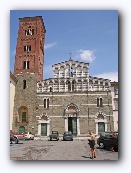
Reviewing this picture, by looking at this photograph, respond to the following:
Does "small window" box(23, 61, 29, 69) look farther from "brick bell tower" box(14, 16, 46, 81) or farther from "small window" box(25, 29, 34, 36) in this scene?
"small window" box(25, 29, 34, 36)

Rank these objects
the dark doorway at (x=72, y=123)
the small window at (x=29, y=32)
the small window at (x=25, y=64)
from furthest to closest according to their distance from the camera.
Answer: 1. the small window at (x=25, y=64)
2. the dark doorway at (x=72, y=123)
3. the small window at (x=29, y=32)

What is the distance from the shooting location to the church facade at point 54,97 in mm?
14852

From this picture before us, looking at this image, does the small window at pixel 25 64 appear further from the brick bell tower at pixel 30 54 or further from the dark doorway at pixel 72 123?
the dark doorway at pixel 72 123

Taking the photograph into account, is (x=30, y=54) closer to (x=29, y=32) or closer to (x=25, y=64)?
(x=25, y=64)

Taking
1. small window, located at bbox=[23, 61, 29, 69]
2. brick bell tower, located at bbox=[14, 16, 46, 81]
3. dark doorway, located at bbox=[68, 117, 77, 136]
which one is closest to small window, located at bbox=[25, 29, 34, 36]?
brick bell tower, located at bbox=[14, 16, 46, 81]

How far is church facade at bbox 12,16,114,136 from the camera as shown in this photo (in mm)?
14852

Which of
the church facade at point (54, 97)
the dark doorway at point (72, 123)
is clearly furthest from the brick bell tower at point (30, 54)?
the dark doorway at point (72, 123)

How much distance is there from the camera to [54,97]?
15547 mm

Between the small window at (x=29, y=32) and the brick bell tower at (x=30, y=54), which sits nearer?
the small window at (x=29, y=32)

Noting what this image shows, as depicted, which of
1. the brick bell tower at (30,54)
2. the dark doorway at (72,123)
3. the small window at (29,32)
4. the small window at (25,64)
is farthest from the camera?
the small window at (25,64)
